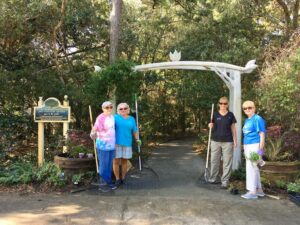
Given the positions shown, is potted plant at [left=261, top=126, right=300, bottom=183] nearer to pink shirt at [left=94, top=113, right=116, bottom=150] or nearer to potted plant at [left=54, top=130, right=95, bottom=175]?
pink shirt at [left=94, top=113, right=116, bottom=150]

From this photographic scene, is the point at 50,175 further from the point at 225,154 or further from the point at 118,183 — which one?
the point at 225,154

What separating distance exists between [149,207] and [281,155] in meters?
3.01

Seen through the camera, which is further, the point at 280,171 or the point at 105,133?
the point at 280,171

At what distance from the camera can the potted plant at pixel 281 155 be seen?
6938 mm

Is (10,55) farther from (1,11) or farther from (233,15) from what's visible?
(233,15)

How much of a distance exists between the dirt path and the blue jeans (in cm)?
36

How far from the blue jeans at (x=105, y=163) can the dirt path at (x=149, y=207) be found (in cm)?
36

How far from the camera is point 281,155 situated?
23.8 ft

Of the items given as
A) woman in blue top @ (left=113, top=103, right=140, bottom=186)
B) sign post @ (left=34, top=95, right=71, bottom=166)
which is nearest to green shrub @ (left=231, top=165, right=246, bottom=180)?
woman in blue top @ (left=113, top=103, right=140, bottom=186)

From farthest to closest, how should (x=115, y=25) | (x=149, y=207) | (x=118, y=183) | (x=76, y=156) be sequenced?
(x=115, y=25) < (x=76, y=156) < (x=118, y=183) < (x=149, y=207)

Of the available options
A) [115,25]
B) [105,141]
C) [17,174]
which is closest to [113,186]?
[105,141]

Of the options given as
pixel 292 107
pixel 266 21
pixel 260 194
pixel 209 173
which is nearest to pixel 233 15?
pixel 266 21

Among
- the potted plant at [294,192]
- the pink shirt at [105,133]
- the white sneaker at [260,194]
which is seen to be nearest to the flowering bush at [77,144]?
the pink shirt at [105,133]

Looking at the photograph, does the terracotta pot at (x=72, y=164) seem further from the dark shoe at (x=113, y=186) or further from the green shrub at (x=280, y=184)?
the green shrub at (x=280, y=184)
